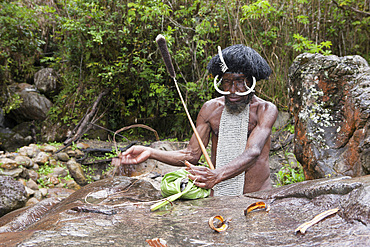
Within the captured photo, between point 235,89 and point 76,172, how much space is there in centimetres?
541

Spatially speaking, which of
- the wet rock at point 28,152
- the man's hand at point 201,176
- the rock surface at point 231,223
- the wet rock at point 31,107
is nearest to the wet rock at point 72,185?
the wet rock at point 28,152

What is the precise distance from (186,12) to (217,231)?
22.4 feet

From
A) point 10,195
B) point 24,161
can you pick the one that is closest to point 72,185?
point 24,161

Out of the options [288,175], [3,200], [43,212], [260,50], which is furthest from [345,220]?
[260,50]

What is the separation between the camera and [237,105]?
271 cm

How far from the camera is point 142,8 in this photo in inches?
286

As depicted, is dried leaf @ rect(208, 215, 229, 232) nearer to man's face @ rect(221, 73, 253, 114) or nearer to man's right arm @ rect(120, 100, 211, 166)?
man's right arm @ rect(120, 100, 211, 166)

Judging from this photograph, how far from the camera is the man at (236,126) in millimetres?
2506

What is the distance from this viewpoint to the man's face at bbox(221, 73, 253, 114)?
2.60 meters

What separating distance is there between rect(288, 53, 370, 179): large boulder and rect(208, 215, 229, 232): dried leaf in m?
1.88

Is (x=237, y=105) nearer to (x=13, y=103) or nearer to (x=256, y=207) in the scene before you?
(x=256, y=207)

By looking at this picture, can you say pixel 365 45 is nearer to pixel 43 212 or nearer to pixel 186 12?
pixel 186 12

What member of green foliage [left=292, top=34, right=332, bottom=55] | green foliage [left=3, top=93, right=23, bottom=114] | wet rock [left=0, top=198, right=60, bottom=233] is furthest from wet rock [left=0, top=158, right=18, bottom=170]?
green foliage [left=292, top=34, right=332, bottom=55]

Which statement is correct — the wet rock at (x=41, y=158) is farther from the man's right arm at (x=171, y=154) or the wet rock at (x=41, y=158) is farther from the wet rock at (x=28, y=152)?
the man's right arm at (x=171, y=154)
